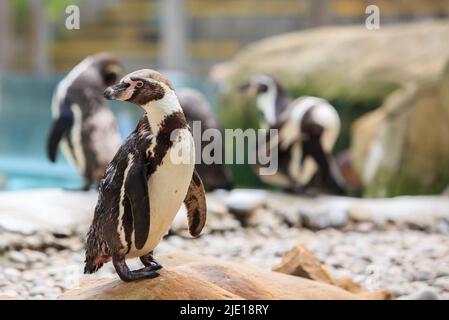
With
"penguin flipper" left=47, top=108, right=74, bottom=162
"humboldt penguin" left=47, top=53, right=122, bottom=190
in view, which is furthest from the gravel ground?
"penguin flipper" left=47, top=108, right=74, bottom=162

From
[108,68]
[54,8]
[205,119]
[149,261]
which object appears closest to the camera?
[149,261]

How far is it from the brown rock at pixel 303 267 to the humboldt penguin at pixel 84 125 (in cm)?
101

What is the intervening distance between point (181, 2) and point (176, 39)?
0.19m

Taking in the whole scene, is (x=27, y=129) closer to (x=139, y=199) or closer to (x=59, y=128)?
(x=59, y=128)

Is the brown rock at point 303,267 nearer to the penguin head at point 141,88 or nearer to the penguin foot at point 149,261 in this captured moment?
the penguin foot at point 149,261

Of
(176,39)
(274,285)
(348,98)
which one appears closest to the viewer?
(274,285)

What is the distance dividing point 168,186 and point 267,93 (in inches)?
93.8

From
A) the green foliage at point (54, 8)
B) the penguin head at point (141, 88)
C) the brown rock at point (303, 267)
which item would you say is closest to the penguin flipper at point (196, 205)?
the penguin head at point (141, 88)

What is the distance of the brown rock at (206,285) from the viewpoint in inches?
52.1

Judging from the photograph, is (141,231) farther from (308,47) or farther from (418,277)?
(308,47)

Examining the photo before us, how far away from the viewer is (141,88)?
4.36 feet

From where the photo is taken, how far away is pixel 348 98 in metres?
4.62

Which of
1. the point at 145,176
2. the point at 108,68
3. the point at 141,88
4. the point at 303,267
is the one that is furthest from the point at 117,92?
the point at 108,68
